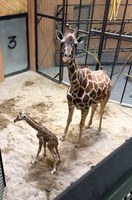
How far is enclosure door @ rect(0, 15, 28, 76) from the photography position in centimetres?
471

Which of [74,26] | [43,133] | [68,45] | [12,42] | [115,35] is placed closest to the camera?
[68,45]

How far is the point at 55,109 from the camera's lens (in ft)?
13.2

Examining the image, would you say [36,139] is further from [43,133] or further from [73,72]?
[73,72]

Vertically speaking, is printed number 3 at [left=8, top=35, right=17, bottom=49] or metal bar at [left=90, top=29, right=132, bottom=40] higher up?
metal bar at [left=90, top=29, right=132, bottom=40]

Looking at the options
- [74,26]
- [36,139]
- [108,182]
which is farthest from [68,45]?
[74,26]

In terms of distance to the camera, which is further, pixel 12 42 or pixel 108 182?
pixel 12 42

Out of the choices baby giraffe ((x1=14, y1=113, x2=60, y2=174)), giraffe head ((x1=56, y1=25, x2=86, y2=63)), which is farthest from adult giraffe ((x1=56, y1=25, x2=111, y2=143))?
baby giraffe ((x1=14, y1=113, x2=60, y2=174))

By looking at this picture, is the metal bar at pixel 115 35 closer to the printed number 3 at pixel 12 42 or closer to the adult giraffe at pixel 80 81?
the adult giraffe at pixel 80 81

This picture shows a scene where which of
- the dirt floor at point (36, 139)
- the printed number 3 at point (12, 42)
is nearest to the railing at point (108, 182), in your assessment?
the dirt floor at point (36, 139)

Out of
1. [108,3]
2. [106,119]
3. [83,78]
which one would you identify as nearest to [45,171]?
[83,78]

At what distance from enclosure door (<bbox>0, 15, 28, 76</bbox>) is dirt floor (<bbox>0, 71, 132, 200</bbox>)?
17.0 inches

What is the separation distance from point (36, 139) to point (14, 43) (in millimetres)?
2538

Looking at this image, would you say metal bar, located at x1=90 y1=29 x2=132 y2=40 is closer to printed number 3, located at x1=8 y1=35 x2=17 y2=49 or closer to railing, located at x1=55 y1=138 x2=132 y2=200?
printed number 3, located at x1=8 y1=35 x2=17 y2=49

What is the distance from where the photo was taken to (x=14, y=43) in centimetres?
496
